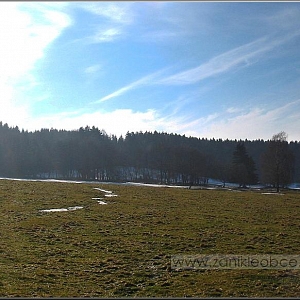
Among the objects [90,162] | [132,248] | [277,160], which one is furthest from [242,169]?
[132,248]

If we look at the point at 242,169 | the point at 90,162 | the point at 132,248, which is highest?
the point at 90,162

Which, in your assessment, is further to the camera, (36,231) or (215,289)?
(36,231)

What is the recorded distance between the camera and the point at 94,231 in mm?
23141

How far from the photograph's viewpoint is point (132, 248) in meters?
19.0

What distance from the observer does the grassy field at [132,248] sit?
12.5 m

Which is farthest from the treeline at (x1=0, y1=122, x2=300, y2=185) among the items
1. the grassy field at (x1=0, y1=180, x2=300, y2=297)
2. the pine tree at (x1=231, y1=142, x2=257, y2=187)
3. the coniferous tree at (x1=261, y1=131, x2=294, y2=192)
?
the grassy field at (x1=0, y1=180, x2=300, y2=297)

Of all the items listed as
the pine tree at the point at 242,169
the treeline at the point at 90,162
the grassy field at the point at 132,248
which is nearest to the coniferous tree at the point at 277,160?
the pine tree at the point at 242,169

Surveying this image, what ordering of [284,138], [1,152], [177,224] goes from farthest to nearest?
[1,152] → [284,138] → [177,224]

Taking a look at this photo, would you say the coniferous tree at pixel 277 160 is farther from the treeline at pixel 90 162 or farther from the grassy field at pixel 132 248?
the grassy field at pixel 132 248

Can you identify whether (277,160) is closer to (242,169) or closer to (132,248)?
(242,169)

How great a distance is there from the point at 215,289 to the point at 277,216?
74.8 feet

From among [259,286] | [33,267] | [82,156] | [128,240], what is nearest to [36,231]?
[128,240]

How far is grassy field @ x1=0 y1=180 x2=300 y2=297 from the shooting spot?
12.5 meters

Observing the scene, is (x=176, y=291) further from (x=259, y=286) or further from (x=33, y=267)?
(x=33, y=267)
